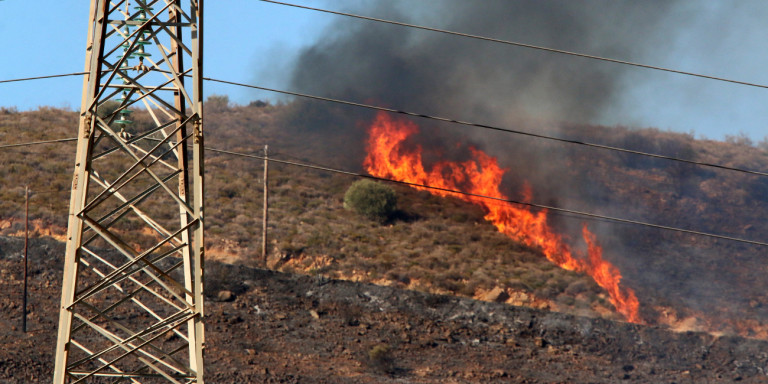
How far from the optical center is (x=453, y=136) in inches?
2434

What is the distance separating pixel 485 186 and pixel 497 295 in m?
17.6

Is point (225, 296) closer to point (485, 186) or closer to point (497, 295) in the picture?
point (497, 295)

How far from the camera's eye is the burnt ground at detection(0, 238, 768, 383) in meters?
30.1

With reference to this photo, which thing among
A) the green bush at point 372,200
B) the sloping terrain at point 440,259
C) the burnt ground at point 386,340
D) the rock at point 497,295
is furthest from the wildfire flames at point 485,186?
the burnt ground at point 386,340

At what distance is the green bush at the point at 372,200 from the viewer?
4888 cm

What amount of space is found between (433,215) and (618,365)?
1930cm

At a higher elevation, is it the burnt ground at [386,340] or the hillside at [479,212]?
the hillside at [479,212]

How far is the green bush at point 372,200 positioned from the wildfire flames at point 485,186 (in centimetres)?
280

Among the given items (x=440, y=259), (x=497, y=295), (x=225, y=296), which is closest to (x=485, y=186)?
(x=440, y=259)

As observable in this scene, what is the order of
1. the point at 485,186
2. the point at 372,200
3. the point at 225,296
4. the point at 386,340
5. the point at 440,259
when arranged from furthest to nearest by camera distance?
the point at 485,186 → the point at 372,200 → the point at 440,259 → the point at 225,296 → the point at 386,340

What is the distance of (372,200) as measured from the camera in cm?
4909

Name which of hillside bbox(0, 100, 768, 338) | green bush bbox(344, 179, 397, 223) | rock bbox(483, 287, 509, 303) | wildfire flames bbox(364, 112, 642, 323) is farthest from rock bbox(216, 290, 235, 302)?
wildfire flames bbox(364, 112, 642, 323)

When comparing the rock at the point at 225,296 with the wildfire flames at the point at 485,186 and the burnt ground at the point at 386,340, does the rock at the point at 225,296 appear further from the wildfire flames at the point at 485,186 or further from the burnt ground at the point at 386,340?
the wildfire flames at the point at 485,186

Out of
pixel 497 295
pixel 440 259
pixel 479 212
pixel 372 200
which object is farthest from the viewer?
pixel 479 212
